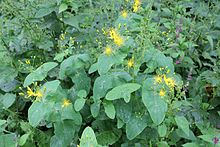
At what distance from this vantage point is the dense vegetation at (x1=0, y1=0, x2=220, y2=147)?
76.2 inches

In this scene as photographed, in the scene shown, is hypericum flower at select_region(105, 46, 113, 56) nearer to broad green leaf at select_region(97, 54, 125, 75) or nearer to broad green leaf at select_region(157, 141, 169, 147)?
broad green leaf at select_region(97, 54, 125, 75)

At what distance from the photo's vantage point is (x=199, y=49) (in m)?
2.80

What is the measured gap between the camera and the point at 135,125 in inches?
77.6

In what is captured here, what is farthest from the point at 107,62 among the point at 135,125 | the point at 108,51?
the point at 135,125

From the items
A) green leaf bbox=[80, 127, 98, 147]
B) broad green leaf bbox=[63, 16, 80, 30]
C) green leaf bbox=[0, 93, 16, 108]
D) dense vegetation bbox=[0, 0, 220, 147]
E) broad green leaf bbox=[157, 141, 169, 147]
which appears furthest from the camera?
broad green leaf bbox=[63, 16, 80, 30]

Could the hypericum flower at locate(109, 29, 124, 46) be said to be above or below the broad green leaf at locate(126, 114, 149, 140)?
above

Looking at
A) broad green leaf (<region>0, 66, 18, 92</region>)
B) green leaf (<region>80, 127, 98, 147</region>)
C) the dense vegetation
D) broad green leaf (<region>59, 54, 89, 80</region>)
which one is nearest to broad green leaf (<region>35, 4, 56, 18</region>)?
the dense vegetation

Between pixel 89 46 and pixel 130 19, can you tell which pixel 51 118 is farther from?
pixel 130 19

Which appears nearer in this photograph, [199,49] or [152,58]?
[152,58]

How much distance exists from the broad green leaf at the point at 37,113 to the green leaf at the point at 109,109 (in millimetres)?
291

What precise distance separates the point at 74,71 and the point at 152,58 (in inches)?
16.1

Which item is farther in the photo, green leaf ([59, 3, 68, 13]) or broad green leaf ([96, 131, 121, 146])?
green leaf ([59, 3, 68, 13])

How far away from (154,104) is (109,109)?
0.75 ft

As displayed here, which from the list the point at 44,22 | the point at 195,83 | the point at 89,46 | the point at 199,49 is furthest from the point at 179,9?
the point at 44,22
